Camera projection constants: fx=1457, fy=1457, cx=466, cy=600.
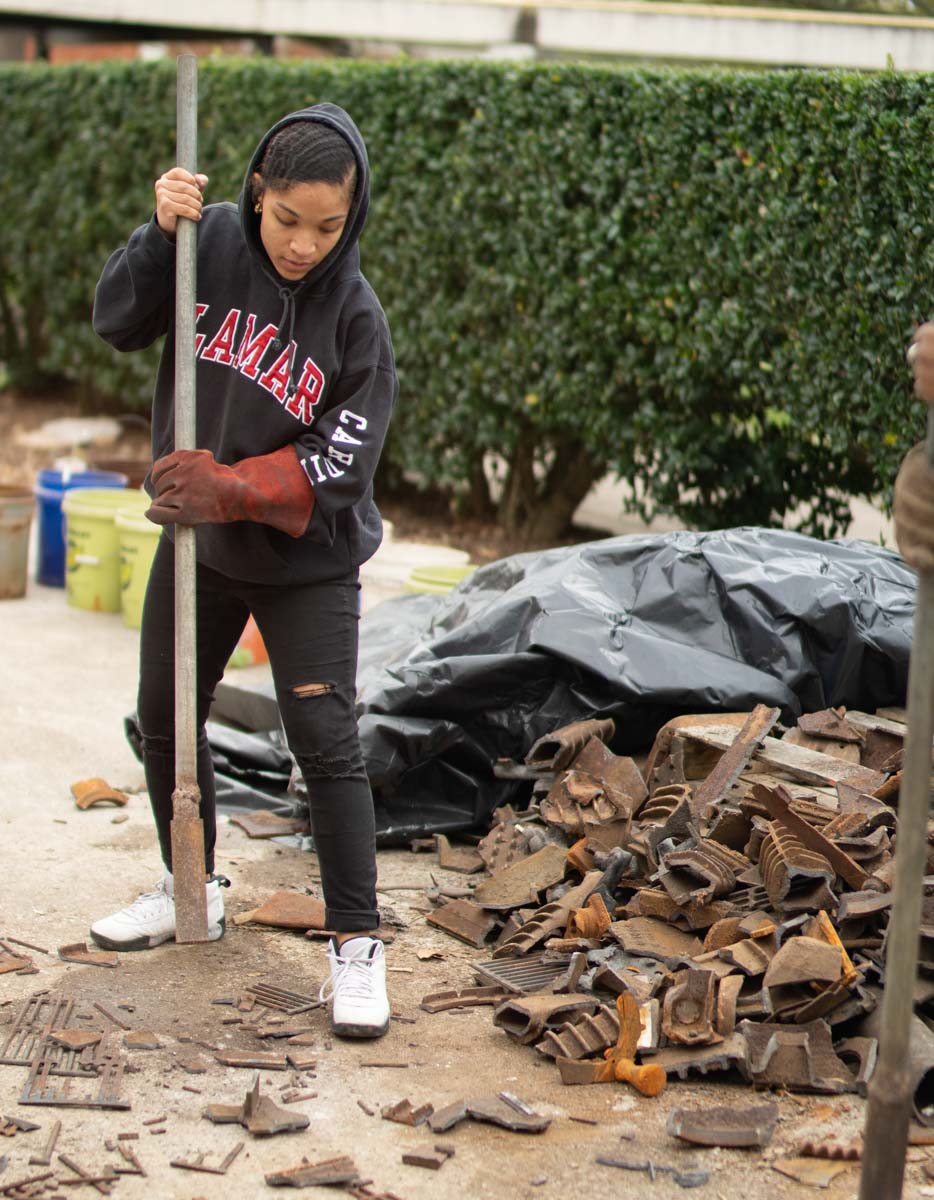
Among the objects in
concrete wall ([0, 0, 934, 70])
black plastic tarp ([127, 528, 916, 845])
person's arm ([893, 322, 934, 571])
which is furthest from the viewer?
concrete wall ([0, 0, 934, 70])

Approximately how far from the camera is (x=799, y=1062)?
308 cm

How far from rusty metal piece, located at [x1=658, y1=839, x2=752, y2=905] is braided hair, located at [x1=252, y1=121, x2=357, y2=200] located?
5.97ft

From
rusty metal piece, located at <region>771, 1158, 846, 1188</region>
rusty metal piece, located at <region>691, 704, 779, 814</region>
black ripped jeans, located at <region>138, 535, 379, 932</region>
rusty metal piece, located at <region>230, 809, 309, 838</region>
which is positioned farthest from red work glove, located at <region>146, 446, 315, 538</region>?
rusty metal piece, located at <region>230, 809, 309, 838</region>

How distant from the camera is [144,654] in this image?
3605mm

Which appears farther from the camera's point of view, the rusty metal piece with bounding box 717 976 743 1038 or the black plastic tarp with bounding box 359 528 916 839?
the black plastic tarp with bounding box 359 528 916 839

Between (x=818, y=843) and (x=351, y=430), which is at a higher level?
(x=351, y=430)

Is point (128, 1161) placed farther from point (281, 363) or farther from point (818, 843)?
point (818, 843)

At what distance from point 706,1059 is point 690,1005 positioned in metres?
0.14

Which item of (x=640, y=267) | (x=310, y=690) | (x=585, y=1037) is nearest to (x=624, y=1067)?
(x=585, y=1037)

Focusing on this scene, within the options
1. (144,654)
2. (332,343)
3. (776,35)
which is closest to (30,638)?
(144,654)

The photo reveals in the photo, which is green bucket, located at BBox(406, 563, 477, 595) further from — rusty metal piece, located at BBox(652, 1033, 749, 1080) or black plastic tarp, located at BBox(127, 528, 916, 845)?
rusty metal piece, located at BBox(652, 1033, 749, 1080)

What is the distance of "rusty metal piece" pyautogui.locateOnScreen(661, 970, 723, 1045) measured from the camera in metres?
3.15

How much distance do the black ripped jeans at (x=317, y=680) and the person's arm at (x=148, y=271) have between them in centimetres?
53

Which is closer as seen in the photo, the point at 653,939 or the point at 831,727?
the point at 653,939
